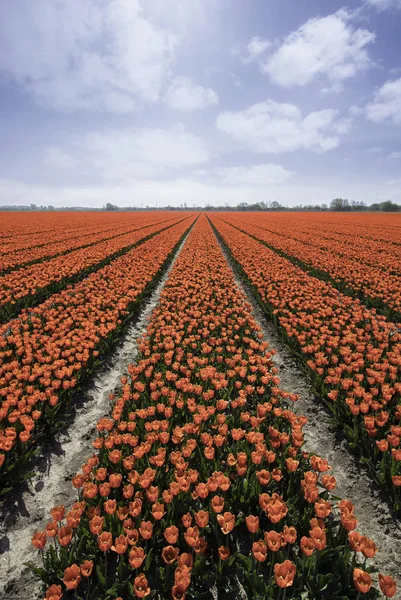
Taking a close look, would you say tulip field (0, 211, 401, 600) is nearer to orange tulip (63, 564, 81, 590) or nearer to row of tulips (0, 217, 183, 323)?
orange tulip (63, 564, 81, 590)

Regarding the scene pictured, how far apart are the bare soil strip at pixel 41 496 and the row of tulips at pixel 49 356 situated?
0.33 m

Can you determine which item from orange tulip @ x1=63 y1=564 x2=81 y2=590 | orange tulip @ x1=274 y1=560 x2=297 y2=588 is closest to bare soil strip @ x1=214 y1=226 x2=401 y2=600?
orange tulip @ x1=274 y1=560 x2=297 y2=588

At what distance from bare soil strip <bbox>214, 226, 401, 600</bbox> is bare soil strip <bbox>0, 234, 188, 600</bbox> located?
3469mm

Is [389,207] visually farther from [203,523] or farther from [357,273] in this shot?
[203,523]

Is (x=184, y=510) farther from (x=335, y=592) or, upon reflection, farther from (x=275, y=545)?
(x=335, y=592)

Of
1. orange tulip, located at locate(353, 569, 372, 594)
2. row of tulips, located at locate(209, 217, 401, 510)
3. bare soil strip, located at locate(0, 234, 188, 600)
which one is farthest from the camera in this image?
row of tulips, located at locate(209, 217, 401, 510)

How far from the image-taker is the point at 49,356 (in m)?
6.39

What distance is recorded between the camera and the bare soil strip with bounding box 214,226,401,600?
10.7 feet

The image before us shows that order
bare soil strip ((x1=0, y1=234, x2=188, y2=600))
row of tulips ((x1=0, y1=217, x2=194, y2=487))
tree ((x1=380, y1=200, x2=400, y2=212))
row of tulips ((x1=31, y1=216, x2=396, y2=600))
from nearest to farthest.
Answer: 1. row of tulips ((x1=31, y1=216, x2=396, y2=600))
2. bare soil strip ((x1=0, y1=234, x2=188, y2=600))
3. row of tulips ((x1=0, y1=217, x2=194, y2=487))
4. tree ((x1=380, y1=200, x2=400, y2=212))

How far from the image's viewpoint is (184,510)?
10.9ft

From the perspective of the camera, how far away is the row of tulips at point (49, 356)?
14.5ft

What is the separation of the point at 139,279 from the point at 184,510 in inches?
423

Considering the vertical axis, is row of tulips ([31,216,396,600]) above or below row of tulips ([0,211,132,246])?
below

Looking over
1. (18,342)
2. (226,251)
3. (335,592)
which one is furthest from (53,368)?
(226,251)
